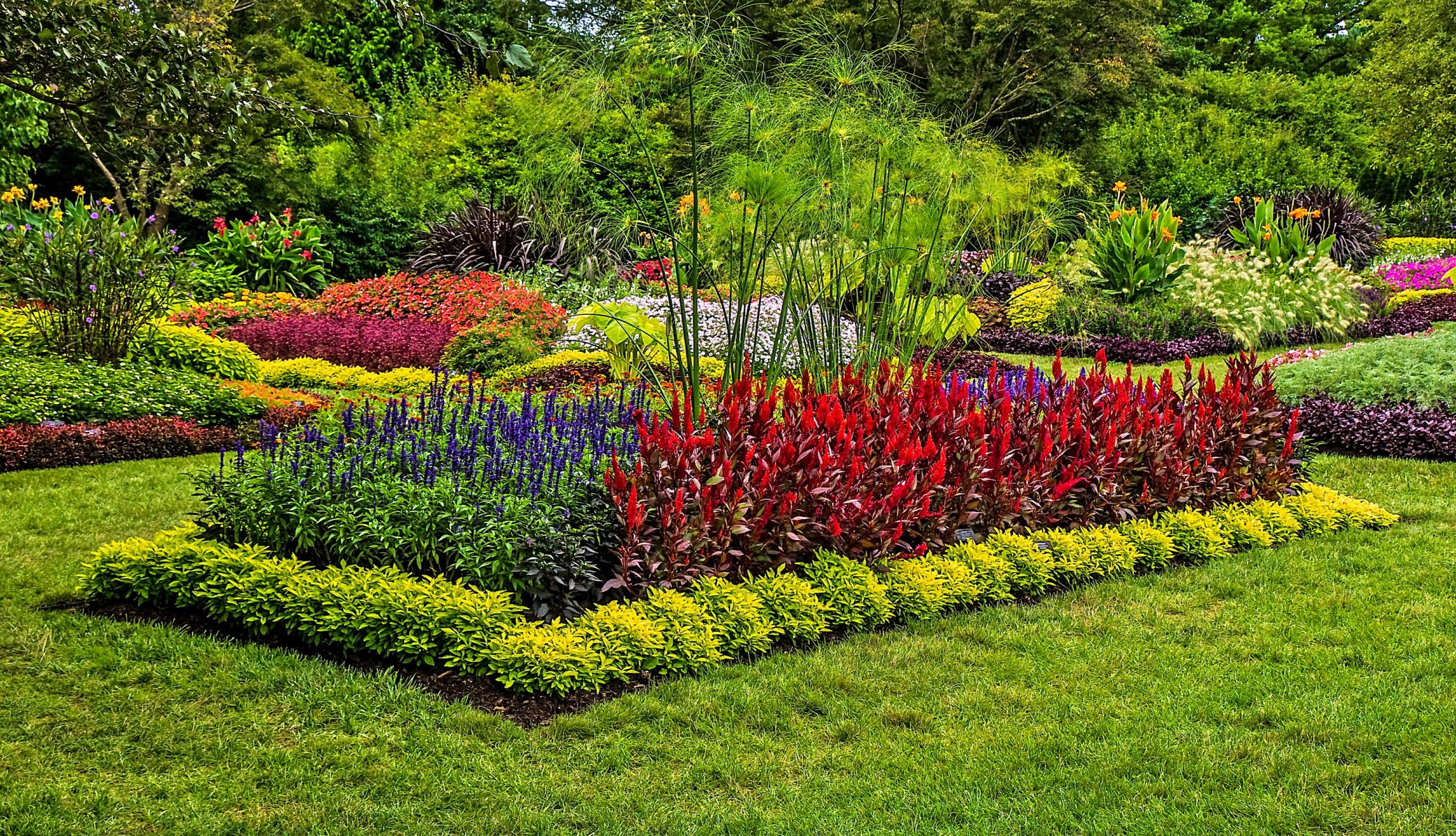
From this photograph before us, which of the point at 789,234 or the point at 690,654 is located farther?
the point at 789,234

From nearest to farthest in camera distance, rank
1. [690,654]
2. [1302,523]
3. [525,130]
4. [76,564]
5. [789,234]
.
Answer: [690,654] → [76,564] → [1302,523] → [789,234] → [525,130]

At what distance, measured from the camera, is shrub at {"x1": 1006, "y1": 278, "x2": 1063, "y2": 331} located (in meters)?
14.4

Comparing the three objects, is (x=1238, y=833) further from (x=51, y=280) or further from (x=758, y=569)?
(x=51, y=280)

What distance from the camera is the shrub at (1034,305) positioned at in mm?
14406

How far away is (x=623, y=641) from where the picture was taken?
4.10m

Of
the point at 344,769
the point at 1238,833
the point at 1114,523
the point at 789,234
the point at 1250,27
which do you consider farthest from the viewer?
the point at 1250,27

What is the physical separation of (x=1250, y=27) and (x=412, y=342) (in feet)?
97.4

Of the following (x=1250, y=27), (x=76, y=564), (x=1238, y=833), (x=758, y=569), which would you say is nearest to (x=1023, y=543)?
(x=758, y=569)

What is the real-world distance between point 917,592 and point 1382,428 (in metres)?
5.10

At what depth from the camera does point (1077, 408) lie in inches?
231

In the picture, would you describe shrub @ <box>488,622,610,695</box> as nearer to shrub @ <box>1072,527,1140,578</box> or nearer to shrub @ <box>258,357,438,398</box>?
shrub @ <box>1072,527,1140,578</box>

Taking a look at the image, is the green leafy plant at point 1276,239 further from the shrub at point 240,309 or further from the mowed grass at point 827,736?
the shrub at point 240,309

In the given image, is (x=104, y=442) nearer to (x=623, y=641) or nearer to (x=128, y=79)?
(x=128, y=79)

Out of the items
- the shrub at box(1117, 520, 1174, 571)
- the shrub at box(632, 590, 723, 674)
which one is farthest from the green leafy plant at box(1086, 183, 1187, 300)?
the shrub at box(632, 590, 723, 674)
